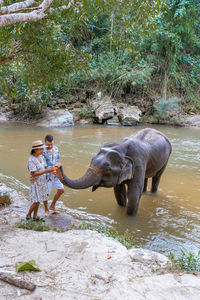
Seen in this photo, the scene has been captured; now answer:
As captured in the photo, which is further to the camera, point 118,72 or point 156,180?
point 118,72

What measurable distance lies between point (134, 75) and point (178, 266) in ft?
63.9

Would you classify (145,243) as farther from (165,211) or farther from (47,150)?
(47,150)

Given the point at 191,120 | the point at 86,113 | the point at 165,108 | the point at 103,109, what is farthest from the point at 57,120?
the point at 191,120

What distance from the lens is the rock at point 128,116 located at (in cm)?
1995

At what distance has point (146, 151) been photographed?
5.59 metres

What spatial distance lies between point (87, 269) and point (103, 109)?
1821cm

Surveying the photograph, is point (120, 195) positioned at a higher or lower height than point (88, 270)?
lower

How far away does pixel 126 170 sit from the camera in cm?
494

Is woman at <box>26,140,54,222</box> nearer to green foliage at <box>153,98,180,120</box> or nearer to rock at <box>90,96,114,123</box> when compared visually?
rock at <box>90,96,114,123</box>

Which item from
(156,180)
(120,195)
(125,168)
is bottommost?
(156,180)

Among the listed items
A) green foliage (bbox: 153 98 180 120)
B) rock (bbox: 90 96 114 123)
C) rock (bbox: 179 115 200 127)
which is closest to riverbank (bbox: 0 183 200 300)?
rock (bbox: 90 96 114 123)

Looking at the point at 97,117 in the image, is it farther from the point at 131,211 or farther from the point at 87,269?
the point at 87,269

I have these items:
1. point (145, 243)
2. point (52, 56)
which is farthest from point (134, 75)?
point (145, 243)

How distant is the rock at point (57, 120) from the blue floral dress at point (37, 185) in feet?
48.5
